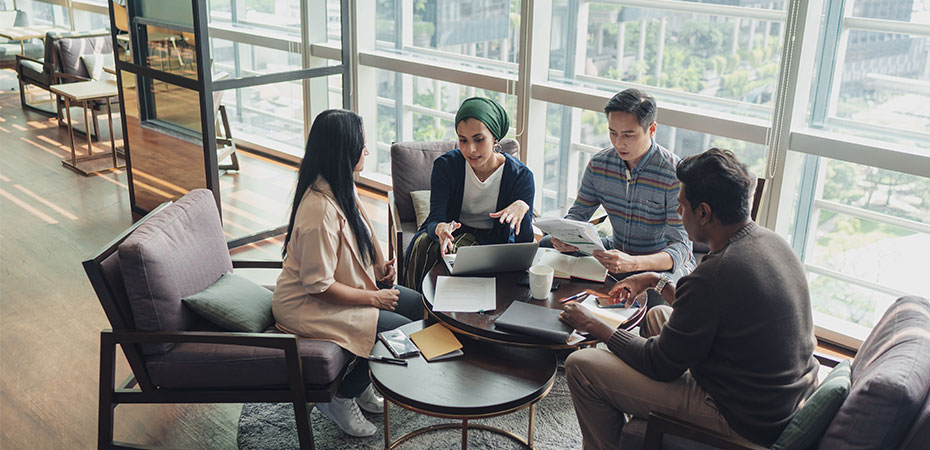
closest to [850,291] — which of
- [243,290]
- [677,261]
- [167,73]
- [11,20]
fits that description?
[677,261]

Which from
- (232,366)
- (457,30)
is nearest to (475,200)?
(232,366)

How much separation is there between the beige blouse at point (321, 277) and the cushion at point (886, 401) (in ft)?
4.85

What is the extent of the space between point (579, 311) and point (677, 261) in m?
0.82

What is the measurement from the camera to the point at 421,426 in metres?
2.88

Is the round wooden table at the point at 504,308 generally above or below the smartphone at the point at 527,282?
below

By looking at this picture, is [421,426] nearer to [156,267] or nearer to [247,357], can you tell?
[247,357]

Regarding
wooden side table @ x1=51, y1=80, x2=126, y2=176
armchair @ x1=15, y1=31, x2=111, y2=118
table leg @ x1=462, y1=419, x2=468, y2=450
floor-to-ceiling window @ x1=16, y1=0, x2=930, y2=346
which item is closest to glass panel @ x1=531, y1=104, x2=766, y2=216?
floor-to-ceiling window @ x1=16, y1=0, x2=930, y2=346

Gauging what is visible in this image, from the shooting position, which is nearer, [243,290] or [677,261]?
[243,290]

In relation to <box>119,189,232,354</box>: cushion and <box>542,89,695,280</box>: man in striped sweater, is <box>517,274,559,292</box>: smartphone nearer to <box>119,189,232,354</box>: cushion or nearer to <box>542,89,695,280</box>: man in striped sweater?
<box>542,89,695,280</box>: man in striped sweater

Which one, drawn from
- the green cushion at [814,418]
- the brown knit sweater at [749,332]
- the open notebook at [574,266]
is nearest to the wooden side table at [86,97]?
the open notebook at [574,266]

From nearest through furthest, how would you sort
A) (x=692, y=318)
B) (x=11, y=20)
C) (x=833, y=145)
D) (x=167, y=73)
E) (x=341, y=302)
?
(x=692, y=318) → (x=341, y=302) → (x=833, y=145) → (x=167, y=73) → (x=11, y=20)

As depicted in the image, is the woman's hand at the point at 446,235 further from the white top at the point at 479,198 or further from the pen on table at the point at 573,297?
the pen on table at the point at 573,297

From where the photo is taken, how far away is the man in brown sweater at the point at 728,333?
192cm

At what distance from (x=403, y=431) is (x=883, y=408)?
5.53ft
